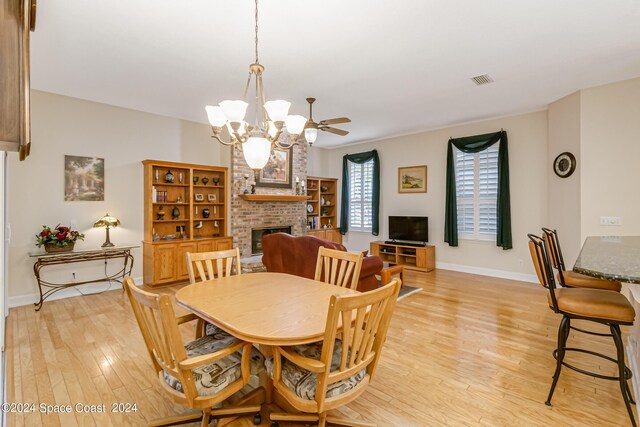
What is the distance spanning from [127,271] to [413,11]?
5.40 metres

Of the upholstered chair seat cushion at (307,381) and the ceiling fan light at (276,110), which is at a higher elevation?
the ceiling fan light at (276,110)

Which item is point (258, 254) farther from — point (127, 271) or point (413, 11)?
point (413, 11)

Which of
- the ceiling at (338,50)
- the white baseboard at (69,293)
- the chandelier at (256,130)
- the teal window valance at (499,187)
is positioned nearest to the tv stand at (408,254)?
the teal window valance at (499,187)

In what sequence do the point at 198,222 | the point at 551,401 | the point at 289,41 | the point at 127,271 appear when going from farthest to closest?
the point at 198,222 → the point at 127,271 → the point at 289,41 → the point at 551,401

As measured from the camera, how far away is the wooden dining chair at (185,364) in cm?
144

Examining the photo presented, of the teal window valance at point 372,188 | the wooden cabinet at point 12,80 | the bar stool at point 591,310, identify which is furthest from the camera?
the teal window valance at point 372,188

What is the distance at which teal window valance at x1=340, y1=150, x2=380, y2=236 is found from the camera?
7.46 metres

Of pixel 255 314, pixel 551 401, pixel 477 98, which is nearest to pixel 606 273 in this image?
pixel 551 401

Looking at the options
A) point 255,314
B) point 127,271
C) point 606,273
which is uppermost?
point 606,273

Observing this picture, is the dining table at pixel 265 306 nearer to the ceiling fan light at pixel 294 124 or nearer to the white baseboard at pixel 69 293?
the ceiling fan light at pixel 294 124

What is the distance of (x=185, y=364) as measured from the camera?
→ 144 cm

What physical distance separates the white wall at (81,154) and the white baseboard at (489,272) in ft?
18.1

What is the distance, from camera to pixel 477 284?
523cm

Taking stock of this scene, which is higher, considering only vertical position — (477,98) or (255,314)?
(477,98)
